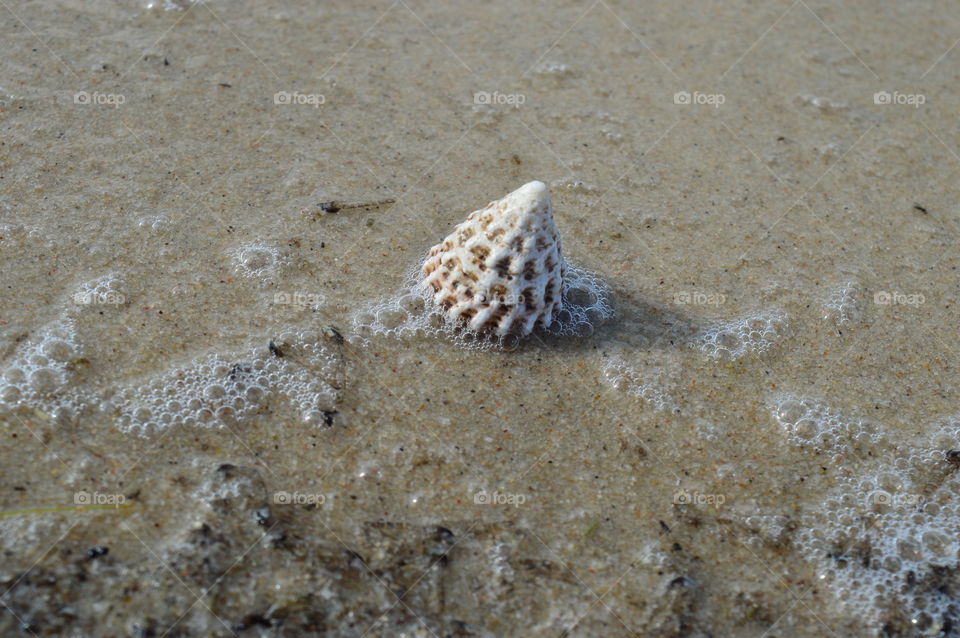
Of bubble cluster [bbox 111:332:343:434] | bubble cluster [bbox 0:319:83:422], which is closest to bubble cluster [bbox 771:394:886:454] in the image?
bubble cluster [bbox 111:332:343:434]

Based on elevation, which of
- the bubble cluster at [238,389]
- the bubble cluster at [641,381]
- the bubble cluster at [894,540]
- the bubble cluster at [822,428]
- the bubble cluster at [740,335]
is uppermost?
the bubble cluster at [238,389]

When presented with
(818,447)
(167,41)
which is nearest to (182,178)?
(167,41)

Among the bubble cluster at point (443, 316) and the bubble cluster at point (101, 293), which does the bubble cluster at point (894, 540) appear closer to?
the bubble cluster at point (443, 316)

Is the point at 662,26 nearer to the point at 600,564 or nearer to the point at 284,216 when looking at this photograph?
the point at 284,216

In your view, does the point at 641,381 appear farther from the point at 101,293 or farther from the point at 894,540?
the point at 101,293

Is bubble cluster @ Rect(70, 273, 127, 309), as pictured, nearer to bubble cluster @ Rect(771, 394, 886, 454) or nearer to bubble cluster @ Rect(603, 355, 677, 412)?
bubble cluster @ Rect(603, 355, 677, 412)

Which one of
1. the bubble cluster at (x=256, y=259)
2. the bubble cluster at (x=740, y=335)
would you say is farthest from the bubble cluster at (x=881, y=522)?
the bubble cluster at (x=256, y=259)
